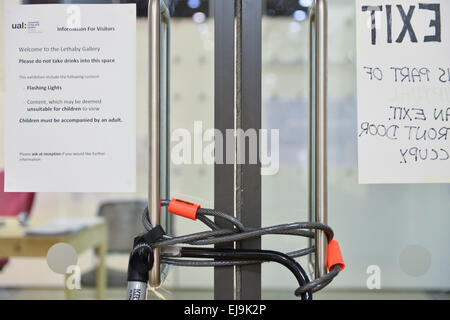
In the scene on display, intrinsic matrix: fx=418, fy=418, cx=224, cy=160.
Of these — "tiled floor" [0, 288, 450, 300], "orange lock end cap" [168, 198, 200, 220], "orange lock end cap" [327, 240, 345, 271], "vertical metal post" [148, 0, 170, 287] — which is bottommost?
"tiled floor" [0, 288, 450, 300]

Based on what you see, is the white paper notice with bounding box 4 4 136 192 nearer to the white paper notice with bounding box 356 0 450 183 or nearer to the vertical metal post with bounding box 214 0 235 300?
the vertical metal post with bounding box 214 0 235 300

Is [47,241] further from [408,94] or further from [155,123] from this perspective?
[408,94]

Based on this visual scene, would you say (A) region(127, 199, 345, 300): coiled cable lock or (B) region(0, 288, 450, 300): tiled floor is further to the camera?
(B) region(0, 288, 450, 300): tiled floor

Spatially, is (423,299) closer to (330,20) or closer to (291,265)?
(291,265)

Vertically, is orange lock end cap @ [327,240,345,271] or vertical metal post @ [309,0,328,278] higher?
vertical metal post @ [309,0,328,278]

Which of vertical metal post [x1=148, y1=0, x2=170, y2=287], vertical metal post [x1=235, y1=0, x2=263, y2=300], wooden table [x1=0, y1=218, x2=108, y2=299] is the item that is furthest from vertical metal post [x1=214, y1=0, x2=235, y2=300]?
wooden table [x1=0, y1=218, x2=108, y2=299]

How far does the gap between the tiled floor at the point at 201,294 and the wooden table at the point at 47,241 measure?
0.09ft

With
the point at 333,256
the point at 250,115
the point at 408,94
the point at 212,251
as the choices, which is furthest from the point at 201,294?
the point at 408,94

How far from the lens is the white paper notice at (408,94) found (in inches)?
36.9

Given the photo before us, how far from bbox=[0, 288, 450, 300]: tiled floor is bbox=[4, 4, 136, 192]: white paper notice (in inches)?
9.6

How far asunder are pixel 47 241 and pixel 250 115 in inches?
21.9

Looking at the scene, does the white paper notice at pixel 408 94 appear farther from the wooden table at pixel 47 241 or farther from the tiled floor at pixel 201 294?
the wooden table at pixel 47 241

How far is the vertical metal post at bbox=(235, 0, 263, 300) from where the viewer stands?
93 centimetres

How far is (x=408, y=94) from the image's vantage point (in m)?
0.94
